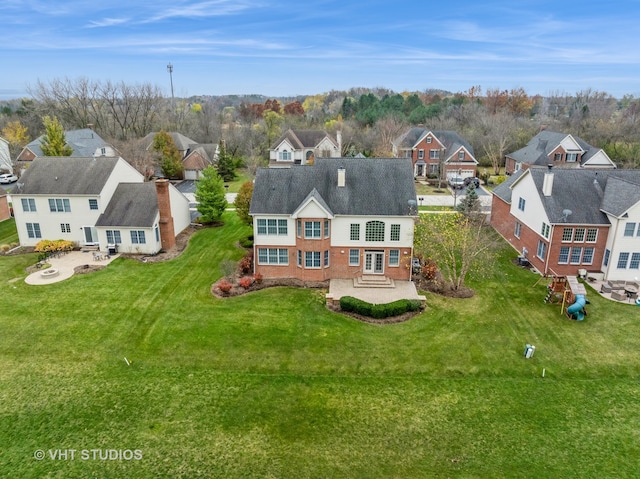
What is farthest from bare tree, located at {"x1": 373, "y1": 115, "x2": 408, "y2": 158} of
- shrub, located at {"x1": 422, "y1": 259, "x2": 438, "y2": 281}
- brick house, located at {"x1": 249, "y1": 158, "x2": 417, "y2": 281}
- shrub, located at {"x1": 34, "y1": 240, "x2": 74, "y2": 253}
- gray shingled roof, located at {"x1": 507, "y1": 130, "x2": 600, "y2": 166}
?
shrub, located at {"x1": 34, "y1": 240, "x2": 74, "y2": 253}

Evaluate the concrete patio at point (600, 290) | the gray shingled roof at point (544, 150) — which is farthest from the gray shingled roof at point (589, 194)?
the gray shingled roof at point (544, 150)

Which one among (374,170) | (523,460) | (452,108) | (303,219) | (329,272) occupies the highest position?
(452,108)

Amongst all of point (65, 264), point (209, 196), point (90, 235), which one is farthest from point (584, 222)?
point (90, 235)

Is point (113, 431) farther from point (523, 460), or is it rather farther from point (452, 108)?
point (452, 108)

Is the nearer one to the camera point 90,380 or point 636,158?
point 90,380

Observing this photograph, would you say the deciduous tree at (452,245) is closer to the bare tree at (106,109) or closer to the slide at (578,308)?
the slide at (578,308)

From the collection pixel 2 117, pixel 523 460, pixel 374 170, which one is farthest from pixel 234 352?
pixel 2 117
